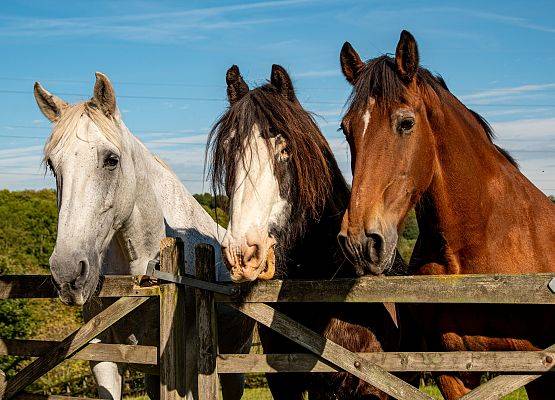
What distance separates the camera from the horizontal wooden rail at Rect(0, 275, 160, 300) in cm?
416

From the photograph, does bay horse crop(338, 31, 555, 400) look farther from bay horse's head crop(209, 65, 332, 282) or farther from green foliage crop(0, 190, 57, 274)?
green foliage crop(0, 190, 57, 274)

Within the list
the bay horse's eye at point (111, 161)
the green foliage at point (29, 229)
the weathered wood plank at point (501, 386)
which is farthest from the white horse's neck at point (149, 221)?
the green foliage at point (29, 229)

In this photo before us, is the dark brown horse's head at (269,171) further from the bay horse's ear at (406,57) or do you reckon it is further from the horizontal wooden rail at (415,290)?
the bay horse's ear at (406,57)

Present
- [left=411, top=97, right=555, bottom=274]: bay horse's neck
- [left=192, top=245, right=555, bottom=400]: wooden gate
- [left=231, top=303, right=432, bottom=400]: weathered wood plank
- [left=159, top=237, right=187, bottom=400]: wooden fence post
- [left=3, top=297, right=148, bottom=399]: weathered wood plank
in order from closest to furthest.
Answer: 1. [left=192, top=245, right=555, bottom=400]: wooden gate
2. [left=231, top=303, right=432, bottom=400]: weathered wood plank
3. [left=411, top=97, right=555, bottom=274]: bay horse's neck
4. [left=159, top=237, right=187, bottom=400]: wooden fence post
5. [left=3, top=297, right=148, bottom=399]: weathered wood plank

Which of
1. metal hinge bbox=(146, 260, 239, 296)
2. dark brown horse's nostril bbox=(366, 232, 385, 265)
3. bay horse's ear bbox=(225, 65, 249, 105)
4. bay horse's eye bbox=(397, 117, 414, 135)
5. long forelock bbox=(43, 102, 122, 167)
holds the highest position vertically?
bay horse's ear bbox=(225, 65, 249, 105)

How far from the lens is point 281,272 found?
4176 millimetres

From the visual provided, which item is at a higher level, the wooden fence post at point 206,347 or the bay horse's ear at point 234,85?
the bay horse's ear at point 234,85

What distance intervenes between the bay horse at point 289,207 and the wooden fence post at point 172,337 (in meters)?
0.59

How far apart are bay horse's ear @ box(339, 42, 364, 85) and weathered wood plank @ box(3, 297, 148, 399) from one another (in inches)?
70.7

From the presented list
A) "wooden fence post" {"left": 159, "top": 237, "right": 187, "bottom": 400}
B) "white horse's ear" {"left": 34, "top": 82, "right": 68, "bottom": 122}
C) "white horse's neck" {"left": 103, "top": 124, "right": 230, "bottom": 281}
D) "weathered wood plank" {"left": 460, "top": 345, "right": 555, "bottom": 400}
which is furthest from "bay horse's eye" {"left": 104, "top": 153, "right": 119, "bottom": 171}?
"weathered wood plank" {"left": 460, "top": 345, "right": 555, "bottom": 400}

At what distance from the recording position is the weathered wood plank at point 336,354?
3.68m

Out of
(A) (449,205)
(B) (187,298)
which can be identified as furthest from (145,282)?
(A) (449,205)

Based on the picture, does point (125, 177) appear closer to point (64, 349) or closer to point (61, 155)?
point (61, 155)

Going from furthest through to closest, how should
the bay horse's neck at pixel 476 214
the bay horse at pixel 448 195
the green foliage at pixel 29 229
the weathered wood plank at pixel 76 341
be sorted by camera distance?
the green foliage at pixel 29 229 < the weathered wood plank at pixel 76 341 < the bay horse's neck at pixel 476 214 < the bay horse at pixel 448 195
